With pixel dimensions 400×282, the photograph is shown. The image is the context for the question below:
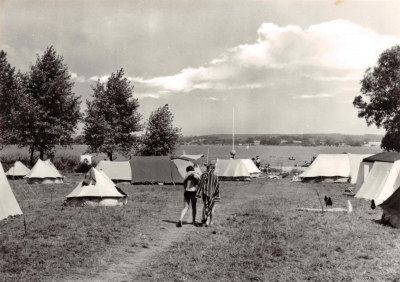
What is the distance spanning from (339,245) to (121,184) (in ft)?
57.2

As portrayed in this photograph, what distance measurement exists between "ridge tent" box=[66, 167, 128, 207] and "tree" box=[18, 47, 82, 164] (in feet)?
55.8

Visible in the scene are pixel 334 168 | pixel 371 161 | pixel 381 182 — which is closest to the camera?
pixel 381 182

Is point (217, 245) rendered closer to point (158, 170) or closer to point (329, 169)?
point (158, 170)

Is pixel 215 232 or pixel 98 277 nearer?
pixel 98 277

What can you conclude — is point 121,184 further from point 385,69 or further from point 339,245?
point 385,69

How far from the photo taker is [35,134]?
2902 cm

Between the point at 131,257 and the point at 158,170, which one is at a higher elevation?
the point at 158,170

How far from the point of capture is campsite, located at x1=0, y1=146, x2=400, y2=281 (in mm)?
6062

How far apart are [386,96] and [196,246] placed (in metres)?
29.2

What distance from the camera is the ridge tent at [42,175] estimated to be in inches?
879

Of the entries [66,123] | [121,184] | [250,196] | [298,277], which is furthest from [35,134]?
[298,277]

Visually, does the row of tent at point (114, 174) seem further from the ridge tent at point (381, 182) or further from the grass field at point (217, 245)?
the ridge tent at point (381, 182)

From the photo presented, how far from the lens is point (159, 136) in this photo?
3572 centimetres

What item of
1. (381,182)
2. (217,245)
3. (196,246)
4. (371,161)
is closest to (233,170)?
(371,161)
